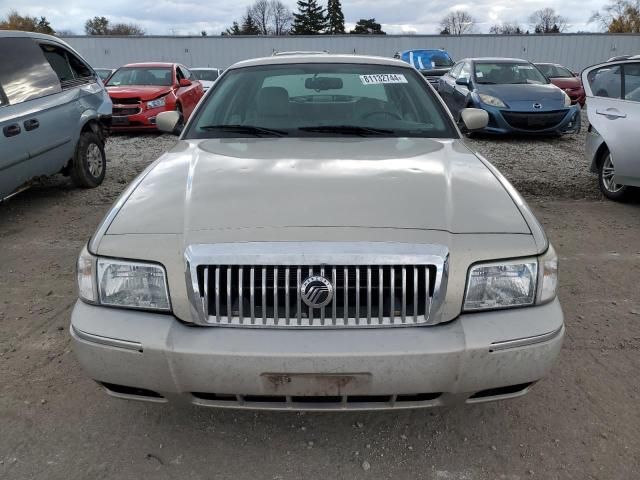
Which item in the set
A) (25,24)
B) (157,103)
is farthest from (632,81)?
(25,24)

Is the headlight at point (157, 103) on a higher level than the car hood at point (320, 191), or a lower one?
higher

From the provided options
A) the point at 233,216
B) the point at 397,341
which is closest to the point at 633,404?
the point at 397,341

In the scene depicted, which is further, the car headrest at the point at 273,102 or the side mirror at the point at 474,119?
the side mirror at the point at 474,119

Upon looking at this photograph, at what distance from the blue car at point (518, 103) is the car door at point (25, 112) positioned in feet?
22.9

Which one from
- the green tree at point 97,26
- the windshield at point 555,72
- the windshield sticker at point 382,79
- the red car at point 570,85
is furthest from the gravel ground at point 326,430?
the green tree at point 97,26

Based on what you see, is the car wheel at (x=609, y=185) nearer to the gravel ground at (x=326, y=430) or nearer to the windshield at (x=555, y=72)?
the gravel ground at (x=326, y=430)

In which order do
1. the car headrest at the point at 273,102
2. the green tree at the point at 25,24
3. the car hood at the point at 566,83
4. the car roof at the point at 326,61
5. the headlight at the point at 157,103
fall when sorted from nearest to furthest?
the car headrest at the point at 273,102 → the car roof at the point at 326,61 → the headlight at the point at 157,103 → the car hood at the point at 566,83 → the green tree at the point at 25,24

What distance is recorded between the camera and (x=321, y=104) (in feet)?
10.7

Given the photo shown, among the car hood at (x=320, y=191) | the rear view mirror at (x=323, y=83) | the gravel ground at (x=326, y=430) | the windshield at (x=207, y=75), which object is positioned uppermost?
the windshield at (x=207, y=75)

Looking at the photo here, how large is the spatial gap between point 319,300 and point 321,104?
183 cm

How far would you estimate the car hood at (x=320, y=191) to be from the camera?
1929 mm

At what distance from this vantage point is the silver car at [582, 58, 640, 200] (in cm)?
506

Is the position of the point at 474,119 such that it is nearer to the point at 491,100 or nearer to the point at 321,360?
the point at 321,360

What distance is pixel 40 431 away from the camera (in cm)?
225
